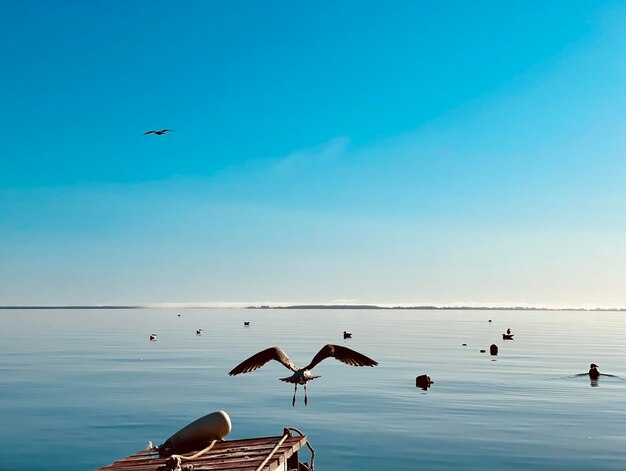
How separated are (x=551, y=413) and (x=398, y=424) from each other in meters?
12.1

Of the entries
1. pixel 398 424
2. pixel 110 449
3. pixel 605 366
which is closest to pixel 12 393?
pixel 110 449

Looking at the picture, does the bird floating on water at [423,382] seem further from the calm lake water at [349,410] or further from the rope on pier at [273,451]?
the rope on pier at [273,451]

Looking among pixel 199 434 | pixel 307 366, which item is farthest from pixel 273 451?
pixel 307 366

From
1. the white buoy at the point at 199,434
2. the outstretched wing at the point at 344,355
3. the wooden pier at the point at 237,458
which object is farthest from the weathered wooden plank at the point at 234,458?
the outstretched wing at the point at 344,355

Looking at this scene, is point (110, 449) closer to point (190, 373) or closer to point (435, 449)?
point (435, 449)

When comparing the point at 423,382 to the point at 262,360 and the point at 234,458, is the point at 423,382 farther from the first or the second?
the point at 234,458

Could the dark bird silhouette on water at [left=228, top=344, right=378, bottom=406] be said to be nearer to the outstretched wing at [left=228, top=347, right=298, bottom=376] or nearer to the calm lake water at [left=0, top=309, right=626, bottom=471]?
the outstretched wing at [left=228, top=347, right=298, bottom=376]

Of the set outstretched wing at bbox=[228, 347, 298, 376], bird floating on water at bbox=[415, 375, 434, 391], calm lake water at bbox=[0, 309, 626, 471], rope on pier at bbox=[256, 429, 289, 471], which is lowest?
calm lake water at bbox=[0, 309, 626, 471]

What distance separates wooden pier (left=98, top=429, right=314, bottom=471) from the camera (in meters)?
20.4

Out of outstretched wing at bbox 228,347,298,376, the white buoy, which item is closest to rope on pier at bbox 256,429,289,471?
the white buoy

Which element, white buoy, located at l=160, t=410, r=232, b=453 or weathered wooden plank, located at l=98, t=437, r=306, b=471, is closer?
weathered wooden plank, located at l=98, t=437, r=306, b=471

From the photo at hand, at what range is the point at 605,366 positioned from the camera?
79.5 metres

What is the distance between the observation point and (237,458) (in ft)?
71.0

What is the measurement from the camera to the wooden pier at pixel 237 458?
66.8 ft
